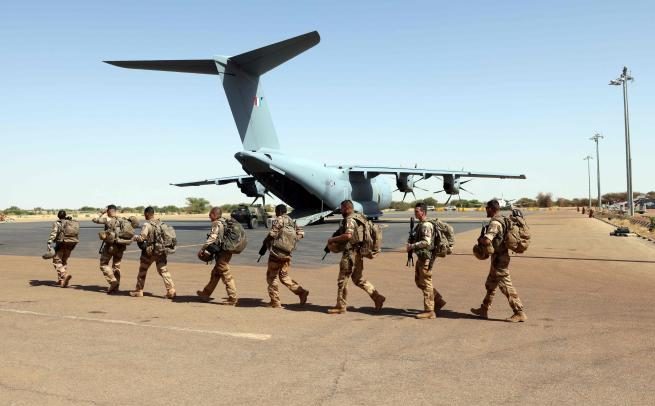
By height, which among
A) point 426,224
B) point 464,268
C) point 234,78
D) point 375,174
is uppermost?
point 234,78

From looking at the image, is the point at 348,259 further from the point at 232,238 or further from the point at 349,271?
the point at 232,238

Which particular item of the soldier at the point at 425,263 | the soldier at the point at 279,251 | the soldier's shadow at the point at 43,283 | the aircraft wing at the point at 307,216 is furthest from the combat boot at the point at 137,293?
the aircraft wing at the point at 307,216

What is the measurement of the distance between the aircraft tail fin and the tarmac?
1322cm

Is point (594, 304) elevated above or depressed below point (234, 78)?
below

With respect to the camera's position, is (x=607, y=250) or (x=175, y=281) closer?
(x=175, y=281)

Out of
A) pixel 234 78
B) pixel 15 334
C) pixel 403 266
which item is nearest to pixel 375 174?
pixel 234 78

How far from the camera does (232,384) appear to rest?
16.9ft

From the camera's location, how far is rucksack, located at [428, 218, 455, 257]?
8.40 m

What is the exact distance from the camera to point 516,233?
7.96 m

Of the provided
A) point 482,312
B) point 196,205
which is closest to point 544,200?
point 196,205

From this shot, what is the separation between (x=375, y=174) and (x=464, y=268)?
22.1 meters

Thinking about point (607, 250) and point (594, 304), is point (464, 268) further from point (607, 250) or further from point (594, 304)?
point (607, 250)

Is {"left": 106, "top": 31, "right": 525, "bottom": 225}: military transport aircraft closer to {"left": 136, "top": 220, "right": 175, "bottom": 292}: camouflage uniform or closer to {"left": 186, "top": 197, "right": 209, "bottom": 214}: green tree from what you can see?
{"left": 136, "top": 220, "right": 175, "bottom": 292}: camouflage uniform

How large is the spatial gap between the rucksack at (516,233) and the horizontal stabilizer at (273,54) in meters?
13.4
